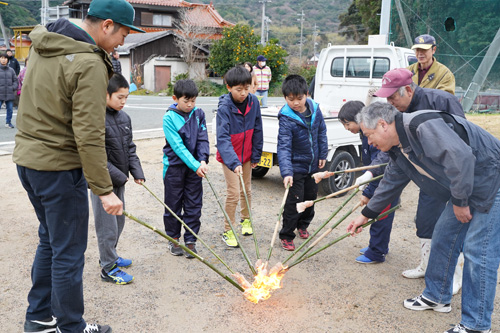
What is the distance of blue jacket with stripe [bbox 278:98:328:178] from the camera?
4.68 meters

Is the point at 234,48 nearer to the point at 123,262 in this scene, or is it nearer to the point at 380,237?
the point at 380,237

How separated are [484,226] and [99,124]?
Answer: 2600mm

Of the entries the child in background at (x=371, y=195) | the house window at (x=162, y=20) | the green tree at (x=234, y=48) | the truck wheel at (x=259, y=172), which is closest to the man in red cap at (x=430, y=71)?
the child in background at (x=371, y=195)

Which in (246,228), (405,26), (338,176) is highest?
(405,26)

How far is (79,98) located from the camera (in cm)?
248

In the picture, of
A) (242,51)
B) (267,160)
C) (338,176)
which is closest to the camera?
Result: (267,160)

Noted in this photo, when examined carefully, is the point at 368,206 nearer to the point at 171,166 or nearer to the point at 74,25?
the point at 171,166

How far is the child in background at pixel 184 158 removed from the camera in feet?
14.0

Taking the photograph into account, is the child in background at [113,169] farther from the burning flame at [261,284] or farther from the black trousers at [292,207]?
the black trousers at [292,207]

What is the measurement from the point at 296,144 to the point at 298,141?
1.6 inches

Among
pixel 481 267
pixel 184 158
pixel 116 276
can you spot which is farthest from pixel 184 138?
pixel 481 267

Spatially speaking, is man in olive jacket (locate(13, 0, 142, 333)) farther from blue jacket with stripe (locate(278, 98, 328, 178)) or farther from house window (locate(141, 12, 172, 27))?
house window (locate(141, 12, 172, 27))

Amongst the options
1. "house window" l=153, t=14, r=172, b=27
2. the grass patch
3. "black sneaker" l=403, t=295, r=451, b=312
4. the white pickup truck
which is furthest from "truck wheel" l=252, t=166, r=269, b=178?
"house window" l=153, t=14, r=172, b=27

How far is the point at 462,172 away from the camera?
9.04 ft
